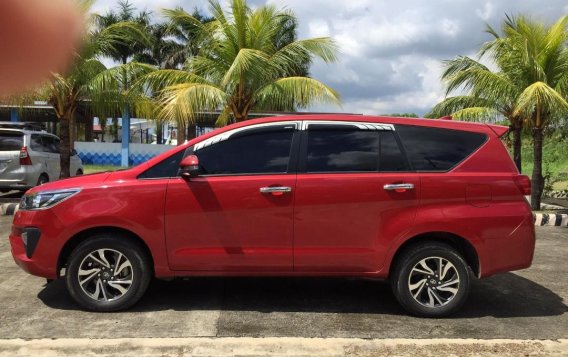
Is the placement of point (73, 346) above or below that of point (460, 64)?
below

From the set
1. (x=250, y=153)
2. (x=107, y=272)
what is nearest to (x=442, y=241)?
(x=250, y=153)

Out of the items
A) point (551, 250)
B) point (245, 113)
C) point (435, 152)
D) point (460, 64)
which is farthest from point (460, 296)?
point (460, 64)

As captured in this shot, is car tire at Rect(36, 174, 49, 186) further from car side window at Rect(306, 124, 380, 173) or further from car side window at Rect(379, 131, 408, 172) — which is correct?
car side window at Rect(379, 131, 408, 172)

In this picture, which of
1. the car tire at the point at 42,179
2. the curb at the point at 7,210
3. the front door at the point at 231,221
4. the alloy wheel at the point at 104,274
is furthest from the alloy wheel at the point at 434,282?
the car tire at the point at 42,179

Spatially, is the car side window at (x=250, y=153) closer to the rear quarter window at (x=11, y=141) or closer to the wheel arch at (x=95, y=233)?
the wheel arch at (x=95, y=233)

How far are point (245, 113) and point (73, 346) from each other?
30.4 ft

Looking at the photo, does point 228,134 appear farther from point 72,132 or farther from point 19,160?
point 72,132

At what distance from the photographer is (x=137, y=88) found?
13.5 meters

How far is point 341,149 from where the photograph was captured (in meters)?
5.02

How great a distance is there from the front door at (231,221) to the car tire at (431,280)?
3.48 feet

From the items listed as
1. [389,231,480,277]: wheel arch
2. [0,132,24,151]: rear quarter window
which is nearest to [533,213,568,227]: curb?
[389,231,480,277]: wheel arch

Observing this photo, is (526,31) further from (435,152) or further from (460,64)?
(435,152)

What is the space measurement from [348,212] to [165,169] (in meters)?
1.71

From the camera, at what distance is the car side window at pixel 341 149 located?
496cm
